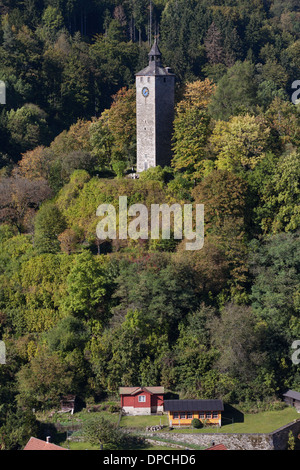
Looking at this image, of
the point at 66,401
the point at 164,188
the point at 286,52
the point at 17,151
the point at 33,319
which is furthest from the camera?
the point at 286,52

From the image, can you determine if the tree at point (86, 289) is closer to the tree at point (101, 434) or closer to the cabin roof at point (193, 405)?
the cabin roof at point (193, 405)

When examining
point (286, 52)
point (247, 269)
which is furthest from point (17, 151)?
point (286, 52)

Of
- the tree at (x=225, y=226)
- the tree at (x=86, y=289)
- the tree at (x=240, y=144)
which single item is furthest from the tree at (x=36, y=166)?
the tree at (x=225, y=226)

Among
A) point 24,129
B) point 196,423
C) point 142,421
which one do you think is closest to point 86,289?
point 142,421

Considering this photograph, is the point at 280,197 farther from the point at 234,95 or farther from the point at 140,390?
the point at 140,390

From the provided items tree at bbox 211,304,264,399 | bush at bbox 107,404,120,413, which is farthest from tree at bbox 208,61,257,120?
bush at bbox 107,404,120,413
